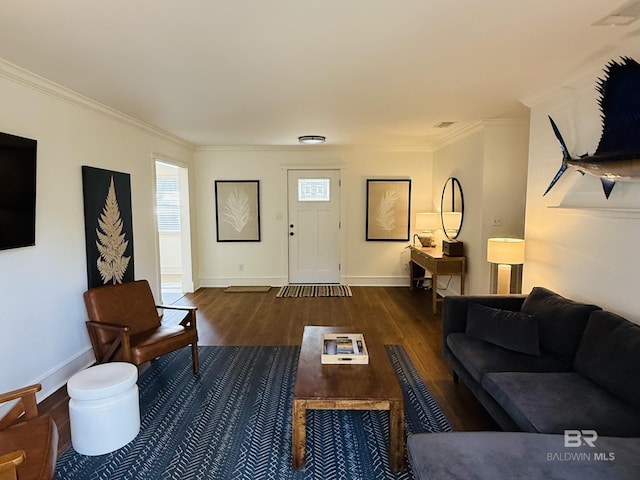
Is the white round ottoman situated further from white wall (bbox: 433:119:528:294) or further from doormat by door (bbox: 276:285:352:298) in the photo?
white wall (bbox: 433:119:528:294)

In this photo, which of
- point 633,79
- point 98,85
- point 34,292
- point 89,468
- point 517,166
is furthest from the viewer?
point 517,166

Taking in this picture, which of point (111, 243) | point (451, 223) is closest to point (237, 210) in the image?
point (111, 243)

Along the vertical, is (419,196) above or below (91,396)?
above

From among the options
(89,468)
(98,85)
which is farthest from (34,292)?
(98,85)

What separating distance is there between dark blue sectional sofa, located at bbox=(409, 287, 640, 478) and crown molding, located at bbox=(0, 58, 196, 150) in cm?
323

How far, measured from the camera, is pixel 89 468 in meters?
2.01

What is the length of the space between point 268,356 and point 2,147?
2512 mm

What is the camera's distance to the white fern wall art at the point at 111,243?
3477 mm

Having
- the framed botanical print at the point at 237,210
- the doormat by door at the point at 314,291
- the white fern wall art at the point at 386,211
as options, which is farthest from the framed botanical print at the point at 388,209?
the framed botanical print at the point at 237,210

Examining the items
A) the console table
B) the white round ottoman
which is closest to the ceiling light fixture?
the console table

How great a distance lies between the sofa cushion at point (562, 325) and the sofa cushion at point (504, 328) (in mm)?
70

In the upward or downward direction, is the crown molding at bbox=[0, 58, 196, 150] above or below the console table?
above

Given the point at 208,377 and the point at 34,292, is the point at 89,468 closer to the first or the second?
the point at 208,377

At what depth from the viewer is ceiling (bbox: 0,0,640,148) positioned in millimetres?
1799
